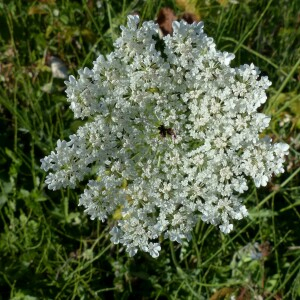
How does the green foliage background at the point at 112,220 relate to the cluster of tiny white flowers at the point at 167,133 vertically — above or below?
below

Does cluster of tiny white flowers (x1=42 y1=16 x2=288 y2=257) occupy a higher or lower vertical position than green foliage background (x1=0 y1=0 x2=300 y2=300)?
higher

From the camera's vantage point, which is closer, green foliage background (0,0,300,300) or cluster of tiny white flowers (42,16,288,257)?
cluster of tiny white flowers (42,16,288,257)

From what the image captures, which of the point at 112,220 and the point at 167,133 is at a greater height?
the point at 167,133

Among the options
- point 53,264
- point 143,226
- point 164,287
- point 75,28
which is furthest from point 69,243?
point 75,28

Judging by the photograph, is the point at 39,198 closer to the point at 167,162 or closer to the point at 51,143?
the point at 51,143

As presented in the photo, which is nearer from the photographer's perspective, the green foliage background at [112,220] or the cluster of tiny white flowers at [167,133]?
the cluster of tiny white flowers at [167,133]
